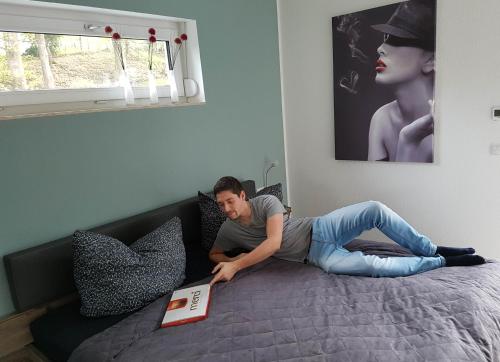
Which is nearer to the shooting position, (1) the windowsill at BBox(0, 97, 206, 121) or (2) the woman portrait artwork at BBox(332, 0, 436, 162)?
(1) the windowsill at BBox(0, 97, 206, 121)

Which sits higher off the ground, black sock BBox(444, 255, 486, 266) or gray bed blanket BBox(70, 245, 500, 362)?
black sock BBox(444, 255, 486, 266)

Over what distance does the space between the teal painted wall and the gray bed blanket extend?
26.8 inches

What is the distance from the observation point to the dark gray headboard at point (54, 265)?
5.75ft

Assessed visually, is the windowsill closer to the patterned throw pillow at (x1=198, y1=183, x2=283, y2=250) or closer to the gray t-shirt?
the patterned throw pillow at (x1=198, y1=183, x2=283, y2=250)

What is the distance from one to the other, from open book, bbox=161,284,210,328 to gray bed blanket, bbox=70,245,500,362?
30 millimetres

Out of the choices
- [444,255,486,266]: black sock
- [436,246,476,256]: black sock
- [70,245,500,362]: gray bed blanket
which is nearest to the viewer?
[70,245,500,362]: gray bed blanket

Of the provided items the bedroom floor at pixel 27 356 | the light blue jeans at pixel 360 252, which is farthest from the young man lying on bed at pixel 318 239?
the bedroom floor at pixel 27 356

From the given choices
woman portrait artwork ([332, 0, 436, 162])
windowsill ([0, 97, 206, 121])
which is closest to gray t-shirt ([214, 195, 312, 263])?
windowsill ([0, 97, 206, 121])

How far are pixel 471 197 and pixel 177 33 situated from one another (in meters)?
2.28

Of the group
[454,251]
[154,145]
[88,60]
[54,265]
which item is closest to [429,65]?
[454,251]

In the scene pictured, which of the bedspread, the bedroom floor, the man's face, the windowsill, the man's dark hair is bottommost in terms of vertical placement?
the bedroom floor

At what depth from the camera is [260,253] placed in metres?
2.02

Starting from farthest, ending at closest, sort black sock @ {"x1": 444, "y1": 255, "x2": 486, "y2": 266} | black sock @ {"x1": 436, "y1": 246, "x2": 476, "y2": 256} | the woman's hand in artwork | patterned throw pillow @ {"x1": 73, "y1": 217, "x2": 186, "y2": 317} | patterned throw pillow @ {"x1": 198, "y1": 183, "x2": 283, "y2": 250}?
1. the woman's hand in artwork
2. patterned throw pillow @ {"x1": 198, "y1": 183, "x2": 283, "y2": 250}
3. black sock @ {"x1": 436, "y1": 246, "x2": 476, "y2": 256}
4. black sock @ {"x1": 444, "y1": 255, "x2": 486, "y2": 266}
5. patterned throw pillow @ {"x1": 73, "y1": 217, "x2": 186, "y2": 317}

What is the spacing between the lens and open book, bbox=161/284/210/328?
1601mm
